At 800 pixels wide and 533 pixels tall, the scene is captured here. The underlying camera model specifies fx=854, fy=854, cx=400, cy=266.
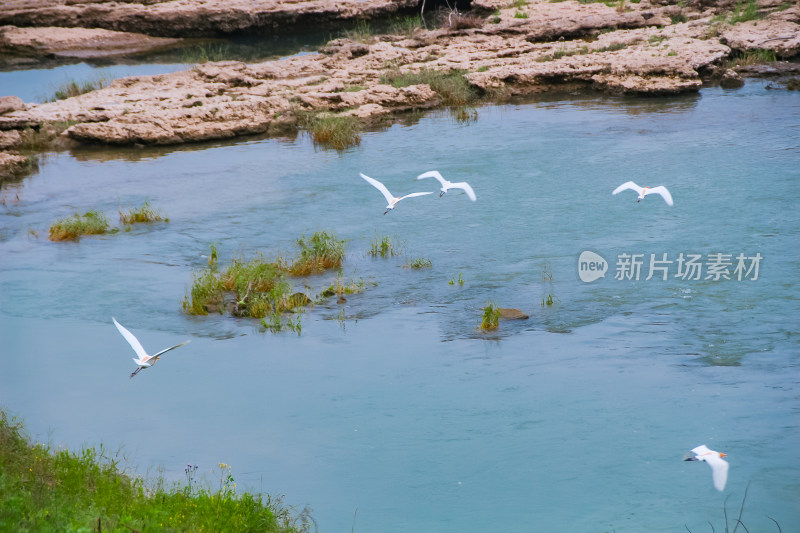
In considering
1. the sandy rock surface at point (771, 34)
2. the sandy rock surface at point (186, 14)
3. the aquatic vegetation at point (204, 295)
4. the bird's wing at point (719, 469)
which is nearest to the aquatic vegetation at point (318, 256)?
the aquatic vegetation at point (204, 295)

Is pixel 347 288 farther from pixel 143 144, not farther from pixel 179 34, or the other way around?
pixel 179 34

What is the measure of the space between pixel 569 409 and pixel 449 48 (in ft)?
45.8

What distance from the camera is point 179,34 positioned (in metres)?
23.3

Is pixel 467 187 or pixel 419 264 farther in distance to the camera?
pixel 419 264

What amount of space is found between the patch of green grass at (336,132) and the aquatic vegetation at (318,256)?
15.5ft

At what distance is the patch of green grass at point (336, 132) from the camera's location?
543 inches

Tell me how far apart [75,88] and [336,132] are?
6794mm

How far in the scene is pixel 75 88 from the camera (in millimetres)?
17406

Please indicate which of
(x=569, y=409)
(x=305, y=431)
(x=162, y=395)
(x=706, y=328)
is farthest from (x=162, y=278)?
(x=706, y=328)

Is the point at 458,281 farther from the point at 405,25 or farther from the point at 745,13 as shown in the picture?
the point at 405,25

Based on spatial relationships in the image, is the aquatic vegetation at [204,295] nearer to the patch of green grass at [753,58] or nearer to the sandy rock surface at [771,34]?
the patch of green grass at [753,58]

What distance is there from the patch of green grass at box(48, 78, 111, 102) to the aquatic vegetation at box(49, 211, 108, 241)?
7515mm

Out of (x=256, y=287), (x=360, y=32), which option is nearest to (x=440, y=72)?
(x=360, y=32)

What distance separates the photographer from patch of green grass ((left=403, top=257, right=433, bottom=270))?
28.7ft
